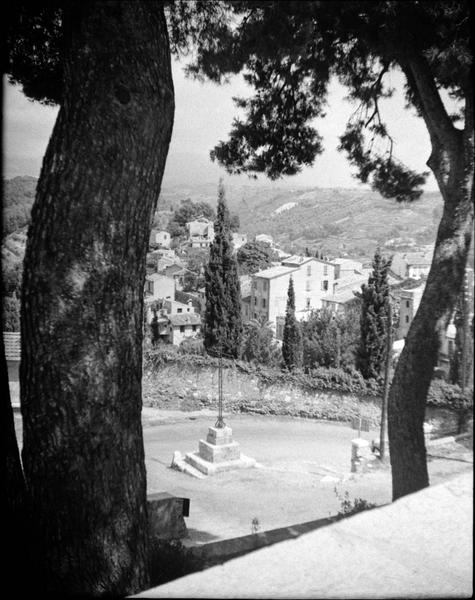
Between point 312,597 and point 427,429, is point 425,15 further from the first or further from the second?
point 312,597

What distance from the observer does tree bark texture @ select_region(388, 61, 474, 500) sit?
71.3 inches

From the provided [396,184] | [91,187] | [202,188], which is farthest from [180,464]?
[91,187]

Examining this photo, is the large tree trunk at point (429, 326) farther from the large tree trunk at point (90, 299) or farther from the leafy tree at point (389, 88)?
the large tree trunk at point (90, 299)

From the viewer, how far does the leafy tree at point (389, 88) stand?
187 centimetres

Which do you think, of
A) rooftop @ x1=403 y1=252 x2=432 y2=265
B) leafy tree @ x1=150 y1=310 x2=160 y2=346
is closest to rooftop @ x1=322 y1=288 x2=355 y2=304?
leafy tree @ x1=150 y1=310 x2=160 y2=346

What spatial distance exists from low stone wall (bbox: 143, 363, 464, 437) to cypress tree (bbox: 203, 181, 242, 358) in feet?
1.02

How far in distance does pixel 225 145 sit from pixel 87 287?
4.41ft

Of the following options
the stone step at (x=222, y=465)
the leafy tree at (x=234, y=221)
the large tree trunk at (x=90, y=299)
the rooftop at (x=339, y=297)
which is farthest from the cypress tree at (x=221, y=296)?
the rooftop at (x=339, y=297)

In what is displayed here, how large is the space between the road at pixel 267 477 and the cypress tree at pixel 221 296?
2.64 ft

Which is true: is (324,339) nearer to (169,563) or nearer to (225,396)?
(225,396)

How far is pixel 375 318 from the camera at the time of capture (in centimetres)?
336

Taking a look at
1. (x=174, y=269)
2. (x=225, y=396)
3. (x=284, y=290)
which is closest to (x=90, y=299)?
(x=174, y=269)

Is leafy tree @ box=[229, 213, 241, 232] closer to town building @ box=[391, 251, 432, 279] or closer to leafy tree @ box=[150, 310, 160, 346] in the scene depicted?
town building @ box=[391, 251, 432, 279]

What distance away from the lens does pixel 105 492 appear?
1611 mm
